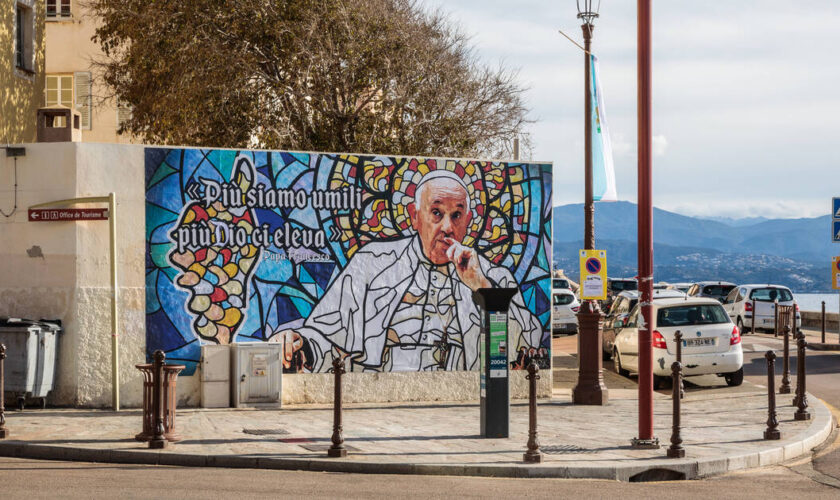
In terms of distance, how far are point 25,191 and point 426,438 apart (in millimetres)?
6798

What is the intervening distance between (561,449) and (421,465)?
1887 millimetres

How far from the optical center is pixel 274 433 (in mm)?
12695

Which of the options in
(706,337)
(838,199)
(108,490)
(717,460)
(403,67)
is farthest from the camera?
(403,67)

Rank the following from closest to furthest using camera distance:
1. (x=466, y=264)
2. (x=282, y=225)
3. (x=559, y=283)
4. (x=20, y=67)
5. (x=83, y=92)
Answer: (x=282, y=225) → (x=466, y=264) → (x=20, y=67) → (x=83, y=92) → (x=559, y=283)

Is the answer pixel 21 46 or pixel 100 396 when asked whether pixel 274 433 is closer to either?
pixel 100 396

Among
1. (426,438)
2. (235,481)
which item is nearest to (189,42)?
(426,438)

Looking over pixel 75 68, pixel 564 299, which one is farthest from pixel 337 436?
pixel 75 68

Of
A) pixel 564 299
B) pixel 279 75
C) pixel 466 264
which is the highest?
pixel 279 75

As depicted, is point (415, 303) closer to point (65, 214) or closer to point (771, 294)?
point (65, 214)

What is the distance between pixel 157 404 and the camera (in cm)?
1157

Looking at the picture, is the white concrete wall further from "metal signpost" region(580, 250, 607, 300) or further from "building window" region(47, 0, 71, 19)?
"building window" region(47, 0, 71, 19)

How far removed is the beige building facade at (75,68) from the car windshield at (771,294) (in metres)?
20.8

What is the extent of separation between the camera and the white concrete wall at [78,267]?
581 inches

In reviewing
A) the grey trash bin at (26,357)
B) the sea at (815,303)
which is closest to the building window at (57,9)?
the grey trash bin at (26,357)
